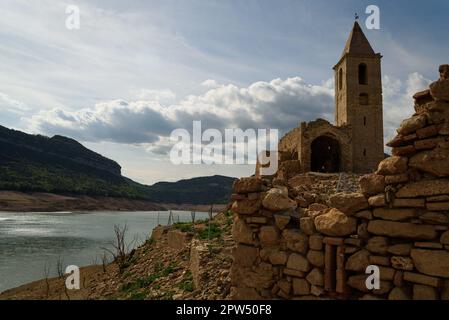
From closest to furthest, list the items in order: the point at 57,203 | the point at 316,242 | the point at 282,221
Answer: the point at 316,242
the point at 282,221
the point at 57,203

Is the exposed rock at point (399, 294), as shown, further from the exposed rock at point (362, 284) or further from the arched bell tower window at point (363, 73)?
the arched bell tower window at point (363, 73)

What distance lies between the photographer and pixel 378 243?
471 centimetres

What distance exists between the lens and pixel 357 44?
34219mm

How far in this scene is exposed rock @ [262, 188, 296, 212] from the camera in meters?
5.91

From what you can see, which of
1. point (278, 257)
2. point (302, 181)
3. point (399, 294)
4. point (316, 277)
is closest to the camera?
point (399, 294)

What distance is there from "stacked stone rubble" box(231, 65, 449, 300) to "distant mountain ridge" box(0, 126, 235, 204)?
78.2m

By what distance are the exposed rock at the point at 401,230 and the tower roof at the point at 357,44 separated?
106 feet

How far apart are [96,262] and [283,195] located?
26.4m

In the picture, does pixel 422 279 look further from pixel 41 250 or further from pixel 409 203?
pixel 41 250

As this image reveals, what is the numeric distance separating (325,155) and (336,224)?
29.5m

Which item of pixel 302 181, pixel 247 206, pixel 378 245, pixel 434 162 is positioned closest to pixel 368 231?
pixel 378 245
